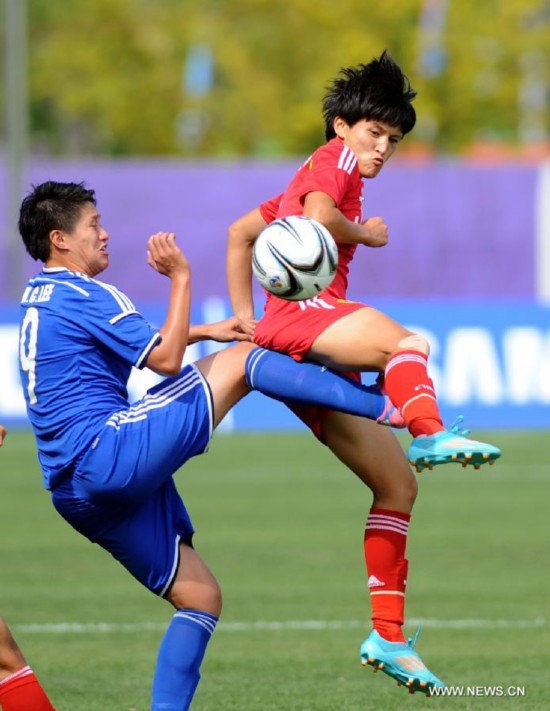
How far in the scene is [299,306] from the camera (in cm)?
723

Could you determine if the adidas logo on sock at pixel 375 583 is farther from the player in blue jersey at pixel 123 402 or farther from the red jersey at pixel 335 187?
the red jersey at pixel 335 187

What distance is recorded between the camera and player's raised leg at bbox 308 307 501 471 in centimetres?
673

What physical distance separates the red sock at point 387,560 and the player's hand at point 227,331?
1.02 meters

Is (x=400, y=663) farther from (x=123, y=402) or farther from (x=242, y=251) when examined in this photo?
(x=242, y=251)

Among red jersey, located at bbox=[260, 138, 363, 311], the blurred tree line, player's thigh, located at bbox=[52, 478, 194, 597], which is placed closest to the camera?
player's thigh, located at bbox=[52, 478, 194, 597]

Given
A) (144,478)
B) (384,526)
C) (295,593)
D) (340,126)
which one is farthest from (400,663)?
(295,593)

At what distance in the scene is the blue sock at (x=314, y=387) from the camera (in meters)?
7.11

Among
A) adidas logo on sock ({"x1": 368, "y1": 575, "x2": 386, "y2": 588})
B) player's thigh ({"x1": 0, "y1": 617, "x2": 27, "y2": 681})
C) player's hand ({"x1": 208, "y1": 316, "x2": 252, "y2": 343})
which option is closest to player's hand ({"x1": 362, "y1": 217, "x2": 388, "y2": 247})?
player's hand ({"x1": 208, "y1": 316, "x2": 252, "y2": 343})

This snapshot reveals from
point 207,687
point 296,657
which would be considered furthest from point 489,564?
point 207,687

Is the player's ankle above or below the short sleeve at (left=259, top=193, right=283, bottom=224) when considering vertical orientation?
below

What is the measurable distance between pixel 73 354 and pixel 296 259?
984 millimetres

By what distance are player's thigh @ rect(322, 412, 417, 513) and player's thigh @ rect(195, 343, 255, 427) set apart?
21.3 inches

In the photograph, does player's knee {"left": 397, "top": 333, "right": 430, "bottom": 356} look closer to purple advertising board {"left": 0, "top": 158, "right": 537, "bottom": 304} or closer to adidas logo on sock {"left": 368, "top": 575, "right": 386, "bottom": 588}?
adidas logo on sock {"left": 368, "top": 575, "right": 386, "bottom": 588}

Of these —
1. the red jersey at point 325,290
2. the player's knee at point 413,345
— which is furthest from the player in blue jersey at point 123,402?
the player's knee at point 413,345
